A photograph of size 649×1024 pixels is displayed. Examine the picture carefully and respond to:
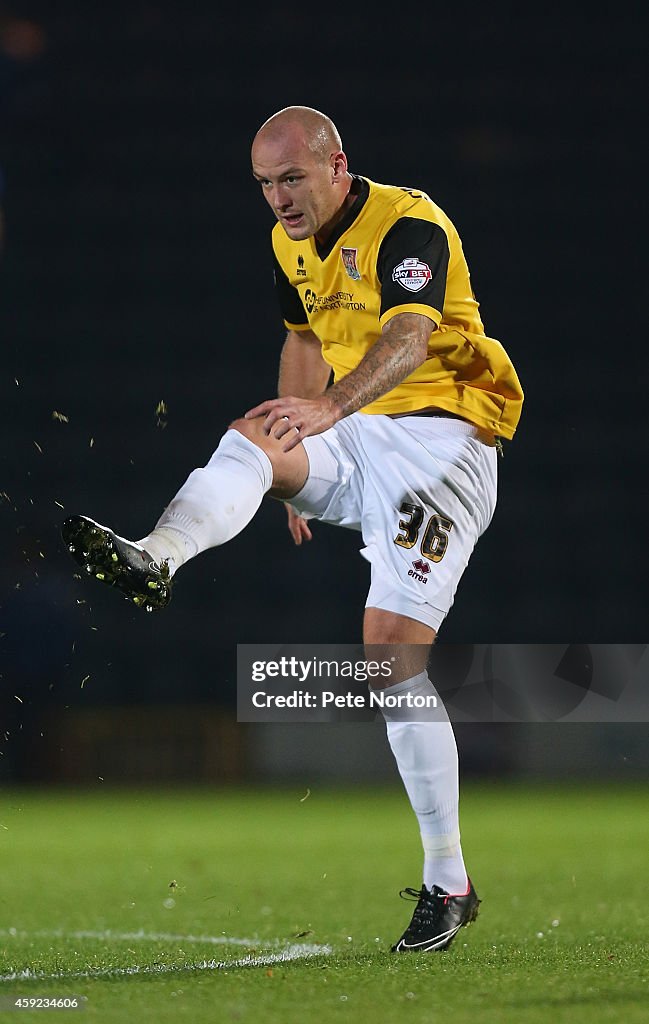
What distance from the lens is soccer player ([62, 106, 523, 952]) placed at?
10.1 feet

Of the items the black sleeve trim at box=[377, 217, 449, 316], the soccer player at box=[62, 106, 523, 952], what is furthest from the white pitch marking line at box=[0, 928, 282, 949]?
the black sleeve trim at box=[377, 217, 449, 316]

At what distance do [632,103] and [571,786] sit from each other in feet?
17.0

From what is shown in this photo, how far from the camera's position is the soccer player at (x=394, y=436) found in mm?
3086

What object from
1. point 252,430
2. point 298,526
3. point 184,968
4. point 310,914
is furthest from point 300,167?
point 310,914

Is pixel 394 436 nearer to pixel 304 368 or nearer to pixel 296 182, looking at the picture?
pixel 304 368

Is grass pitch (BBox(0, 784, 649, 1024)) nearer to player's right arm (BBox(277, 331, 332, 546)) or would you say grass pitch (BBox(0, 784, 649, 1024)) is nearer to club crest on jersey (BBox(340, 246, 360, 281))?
player's right arm (BBox(277, 331, 332, 546))

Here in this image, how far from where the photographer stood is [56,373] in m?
9.37

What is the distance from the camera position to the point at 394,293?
123 inches

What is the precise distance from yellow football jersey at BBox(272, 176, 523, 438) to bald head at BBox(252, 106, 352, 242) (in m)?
0.11

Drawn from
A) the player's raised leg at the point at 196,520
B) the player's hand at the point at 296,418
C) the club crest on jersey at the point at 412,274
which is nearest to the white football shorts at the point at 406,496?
Answer: the player's raised leg at the point at 196,520

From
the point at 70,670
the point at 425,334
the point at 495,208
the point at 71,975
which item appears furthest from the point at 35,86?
the point at 71,975

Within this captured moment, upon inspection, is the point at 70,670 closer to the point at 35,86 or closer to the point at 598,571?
the point at 598,571

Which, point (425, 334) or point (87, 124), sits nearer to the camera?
point (425, 334)

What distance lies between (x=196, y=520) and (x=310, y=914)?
1396 millimetres
